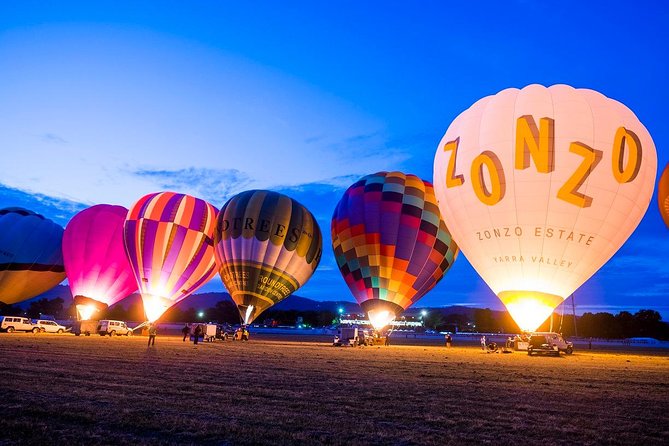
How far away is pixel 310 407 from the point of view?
7.36 m

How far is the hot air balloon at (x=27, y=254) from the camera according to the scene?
1421 inches

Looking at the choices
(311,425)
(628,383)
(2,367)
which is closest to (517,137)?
(628,383)

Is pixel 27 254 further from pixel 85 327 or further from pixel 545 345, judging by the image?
pixel 545 345

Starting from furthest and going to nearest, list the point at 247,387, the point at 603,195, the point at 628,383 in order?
1. the point at 603,195
2. the point at 628,383
3. the point at 247,387

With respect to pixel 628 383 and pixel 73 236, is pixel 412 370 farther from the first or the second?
pixel 73 236

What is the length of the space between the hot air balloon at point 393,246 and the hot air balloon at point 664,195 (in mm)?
10835

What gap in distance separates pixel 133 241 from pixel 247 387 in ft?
78.5

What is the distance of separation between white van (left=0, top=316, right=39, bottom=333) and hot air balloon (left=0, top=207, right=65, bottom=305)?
4.58 m

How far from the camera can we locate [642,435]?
6.00 m

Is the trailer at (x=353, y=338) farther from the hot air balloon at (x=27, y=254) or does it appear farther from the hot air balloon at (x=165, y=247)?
the hot air balloon at (x=27, y=254)

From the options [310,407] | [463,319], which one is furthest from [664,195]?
[463,319]

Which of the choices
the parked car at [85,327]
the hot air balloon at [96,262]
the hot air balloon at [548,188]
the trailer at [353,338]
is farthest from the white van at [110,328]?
the hot air balloon at [548,188]

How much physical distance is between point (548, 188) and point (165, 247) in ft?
71.0

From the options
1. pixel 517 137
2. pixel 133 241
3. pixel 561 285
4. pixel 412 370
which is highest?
pixel 517 137
